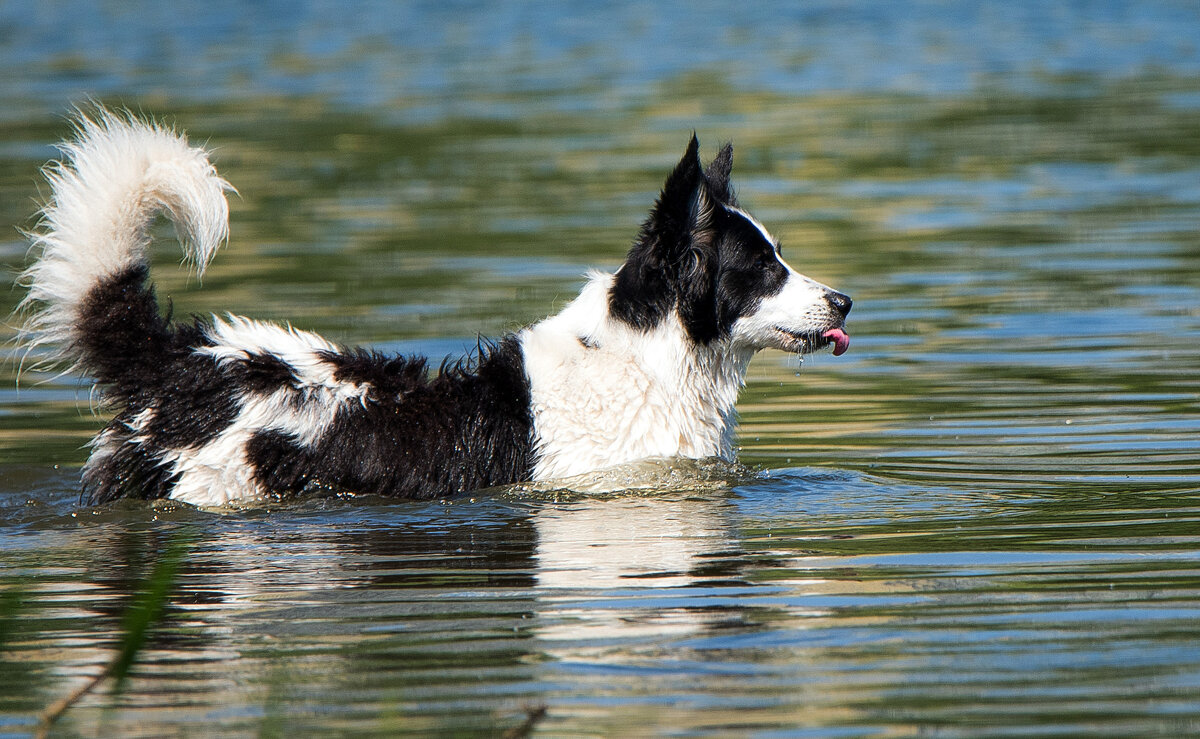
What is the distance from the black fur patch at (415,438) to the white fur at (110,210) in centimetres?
81

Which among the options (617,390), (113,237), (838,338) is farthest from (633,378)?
(113,237)

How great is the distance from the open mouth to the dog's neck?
249mm

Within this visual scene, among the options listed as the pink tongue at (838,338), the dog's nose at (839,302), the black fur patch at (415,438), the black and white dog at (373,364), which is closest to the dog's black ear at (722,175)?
the black and white dog at (373,364)

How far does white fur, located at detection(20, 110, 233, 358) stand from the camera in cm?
633

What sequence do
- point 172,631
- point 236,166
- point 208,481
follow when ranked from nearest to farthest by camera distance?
point 172,631, point 208,481, point 236,166

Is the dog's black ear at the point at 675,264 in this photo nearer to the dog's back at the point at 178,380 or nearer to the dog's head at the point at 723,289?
the dog's head at the point at 723,289

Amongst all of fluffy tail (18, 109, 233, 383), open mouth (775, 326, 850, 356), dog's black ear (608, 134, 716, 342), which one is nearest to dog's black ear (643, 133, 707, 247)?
dog's black ear (608, 134, 716, 342)

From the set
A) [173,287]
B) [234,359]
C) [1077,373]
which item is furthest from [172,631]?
[173,287]

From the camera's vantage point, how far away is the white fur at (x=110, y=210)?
20.8ft

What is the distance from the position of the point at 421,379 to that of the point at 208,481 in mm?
944

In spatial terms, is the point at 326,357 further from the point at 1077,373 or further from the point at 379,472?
the point at 1077,373

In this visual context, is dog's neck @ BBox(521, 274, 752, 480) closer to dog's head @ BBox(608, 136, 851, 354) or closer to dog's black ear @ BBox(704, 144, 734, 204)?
dog's head @ BBox(608, 136, 851, 354)

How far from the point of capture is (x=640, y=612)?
4.88 m

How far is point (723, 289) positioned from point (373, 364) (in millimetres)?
1477
